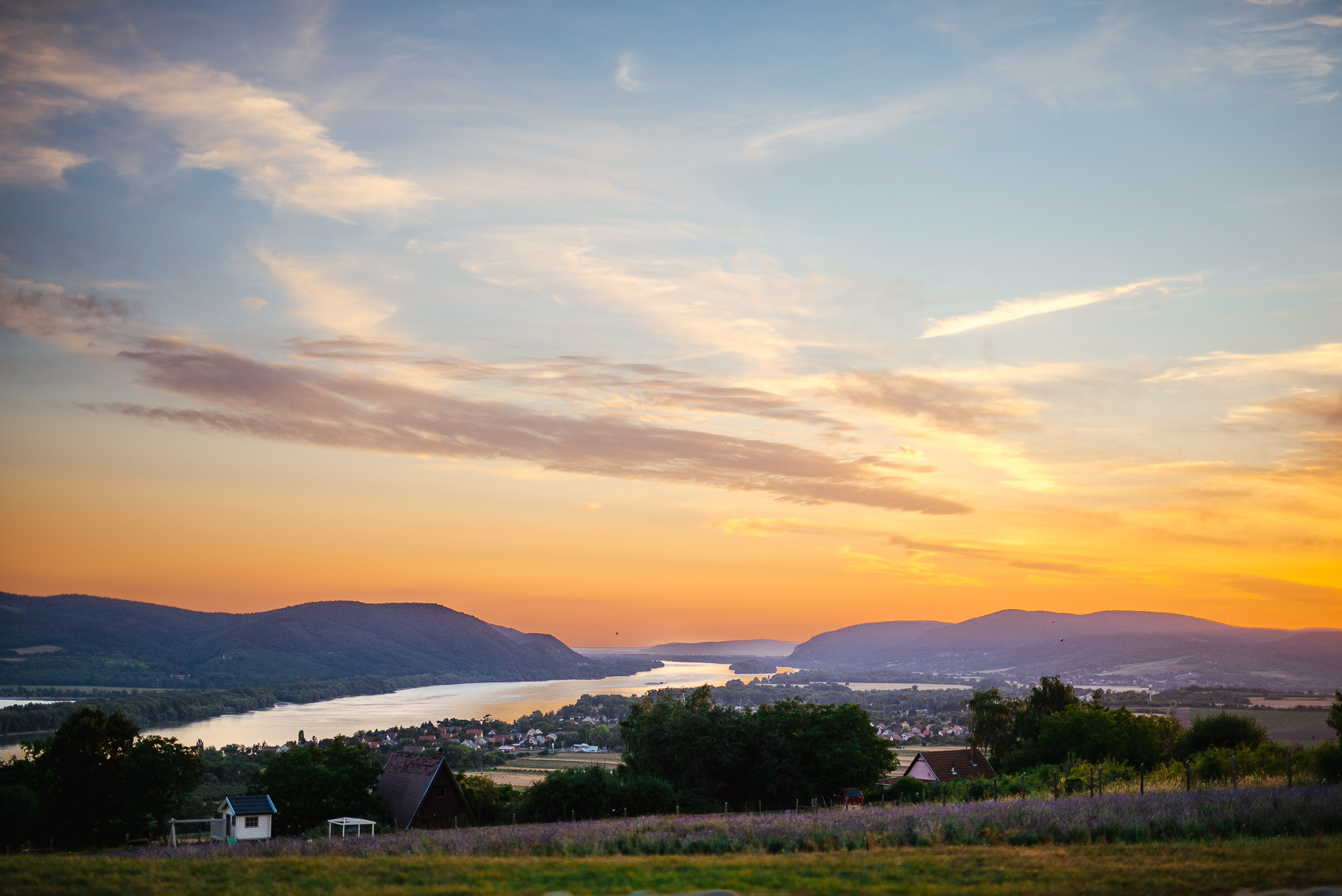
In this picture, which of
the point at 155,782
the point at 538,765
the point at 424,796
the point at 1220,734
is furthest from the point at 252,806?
the point at 538,765

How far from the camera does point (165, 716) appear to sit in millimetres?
145375

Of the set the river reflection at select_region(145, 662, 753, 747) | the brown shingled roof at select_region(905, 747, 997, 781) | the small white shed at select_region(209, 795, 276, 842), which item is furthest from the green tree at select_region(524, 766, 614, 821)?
the river reflection at select_region(145, 662, 753, 747)

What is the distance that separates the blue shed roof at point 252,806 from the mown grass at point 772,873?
25141 millimetres

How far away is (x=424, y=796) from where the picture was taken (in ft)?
137

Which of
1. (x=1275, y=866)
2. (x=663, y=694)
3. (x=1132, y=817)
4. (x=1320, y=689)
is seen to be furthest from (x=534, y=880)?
(x=1320, y=689)

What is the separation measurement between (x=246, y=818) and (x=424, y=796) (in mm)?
7774

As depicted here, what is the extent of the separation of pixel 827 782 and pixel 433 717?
10933cm

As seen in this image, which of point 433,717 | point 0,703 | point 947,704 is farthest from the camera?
→ point 947,704

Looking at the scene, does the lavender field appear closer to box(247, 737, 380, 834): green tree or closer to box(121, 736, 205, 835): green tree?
box(247, 737, 380, 834): green tree

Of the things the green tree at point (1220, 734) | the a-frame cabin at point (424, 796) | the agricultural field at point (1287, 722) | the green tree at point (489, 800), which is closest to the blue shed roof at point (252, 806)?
the a-frame cabin at point (424, 796)

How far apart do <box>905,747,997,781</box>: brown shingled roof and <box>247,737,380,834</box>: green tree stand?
32595 millimetres

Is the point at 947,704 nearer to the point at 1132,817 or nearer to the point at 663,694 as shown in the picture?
the point at 663,694

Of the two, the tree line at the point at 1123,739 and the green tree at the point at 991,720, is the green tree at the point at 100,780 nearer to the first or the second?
the tree line at the point at 1123,739

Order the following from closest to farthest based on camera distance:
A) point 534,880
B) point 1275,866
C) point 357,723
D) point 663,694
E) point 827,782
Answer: point 1275,866, point 534,880, point 827,782, point 663,694, point 357,723
